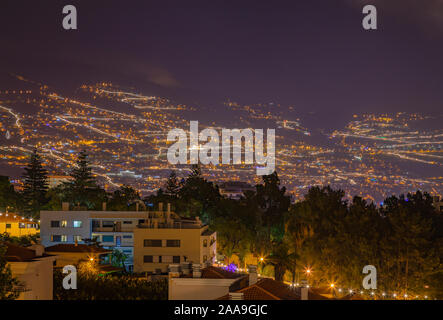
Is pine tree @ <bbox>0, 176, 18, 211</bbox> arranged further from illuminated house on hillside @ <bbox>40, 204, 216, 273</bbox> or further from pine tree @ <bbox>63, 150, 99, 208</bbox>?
illuminated house on hillside @ <bbox>40, 204, 216, 273</bbox>

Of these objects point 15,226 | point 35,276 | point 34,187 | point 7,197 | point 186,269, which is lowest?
point 15,226

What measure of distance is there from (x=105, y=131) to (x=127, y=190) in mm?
49757

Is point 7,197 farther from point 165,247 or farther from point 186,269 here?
point 186,269

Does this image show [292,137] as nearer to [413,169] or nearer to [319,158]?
[319,158]

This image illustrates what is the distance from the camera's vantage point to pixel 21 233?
135 feet

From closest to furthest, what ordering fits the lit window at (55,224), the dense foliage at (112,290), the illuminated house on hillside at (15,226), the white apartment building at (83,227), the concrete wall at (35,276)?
the concrete wall at (35,276) < the dense foliage at (112,290) < the white apartment building at (83,227) < the lit window at (55,224) < the illuminated house on hillside at (15,226)

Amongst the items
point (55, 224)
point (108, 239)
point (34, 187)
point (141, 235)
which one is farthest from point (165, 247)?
point (34, 187)

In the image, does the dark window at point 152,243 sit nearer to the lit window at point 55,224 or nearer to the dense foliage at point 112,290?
the lit window at point 55,224

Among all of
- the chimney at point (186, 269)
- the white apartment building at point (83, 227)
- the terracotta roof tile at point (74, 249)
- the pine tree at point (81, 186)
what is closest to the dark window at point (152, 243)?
the terracotta roof tile at point (74, 249)

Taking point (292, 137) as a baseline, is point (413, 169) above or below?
below

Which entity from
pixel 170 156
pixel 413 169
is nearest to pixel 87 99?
pixel 170 156

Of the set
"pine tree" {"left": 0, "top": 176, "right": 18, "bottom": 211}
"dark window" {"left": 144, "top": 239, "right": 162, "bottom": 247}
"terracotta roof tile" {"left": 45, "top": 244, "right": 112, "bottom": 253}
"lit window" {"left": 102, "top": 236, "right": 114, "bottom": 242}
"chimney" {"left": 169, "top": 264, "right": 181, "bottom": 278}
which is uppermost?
"pine tree" {"left": 0, "top": 176, "right": 18, "bottom": 211}

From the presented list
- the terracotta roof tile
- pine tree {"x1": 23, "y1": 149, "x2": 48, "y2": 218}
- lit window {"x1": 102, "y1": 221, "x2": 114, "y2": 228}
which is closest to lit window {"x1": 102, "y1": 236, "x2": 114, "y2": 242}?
lit window {"x1": 102, "y1": 221, "x2": 114, "y2": 228}
